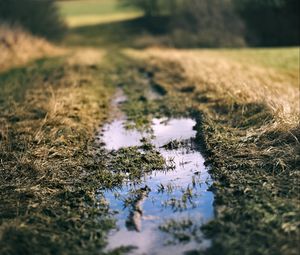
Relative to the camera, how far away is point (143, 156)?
356 inches

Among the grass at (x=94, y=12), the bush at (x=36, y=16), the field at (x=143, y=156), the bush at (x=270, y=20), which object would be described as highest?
the field at (x=143, y=156)

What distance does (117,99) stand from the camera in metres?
14.6

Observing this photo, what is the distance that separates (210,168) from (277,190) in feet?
4.92

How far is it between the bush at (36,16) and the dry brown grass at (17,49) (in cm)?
340

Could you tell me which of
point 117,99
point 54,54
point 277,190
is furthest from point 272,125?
point 54,54

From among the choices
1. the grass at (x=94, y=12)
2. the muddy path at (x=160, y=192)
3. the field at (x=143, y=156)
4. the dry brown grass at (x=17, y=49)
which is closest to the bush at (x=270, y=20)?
the grass at (x=94, y=12)

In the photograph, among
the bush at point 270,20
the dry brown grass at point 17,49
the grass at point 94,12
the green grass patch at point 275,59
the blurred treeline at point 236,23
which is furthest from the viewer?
the grass at point 94,12

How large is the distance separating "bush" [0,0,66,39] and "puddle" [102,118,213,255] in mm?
23530

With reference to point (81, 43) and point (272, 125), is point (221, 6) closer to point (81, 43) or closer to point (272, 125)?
point (81, 43)

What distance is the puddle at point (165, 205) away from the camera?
19.9 ft

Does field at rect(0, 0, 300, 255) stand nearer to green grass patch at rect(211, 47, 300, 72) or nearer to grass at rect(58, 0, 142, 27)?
green grass patch at rect(211, 47, 300, 72)

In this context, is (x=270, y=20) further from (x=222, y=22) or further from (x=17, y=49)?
(x=17, y=49)

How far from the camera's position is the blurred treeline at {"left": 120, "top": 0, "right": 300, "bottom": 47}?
1435 inches

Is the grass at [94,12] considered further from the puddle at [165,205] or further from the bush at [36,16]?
the puddle at [165,205]
